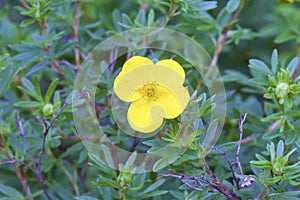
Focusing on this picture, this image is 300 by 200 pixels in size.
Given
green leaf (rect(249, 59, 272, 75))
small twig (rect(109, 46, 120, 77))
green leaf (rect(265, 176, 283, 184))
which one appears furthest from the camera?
small twig (rect(109, 46, 120, 77))

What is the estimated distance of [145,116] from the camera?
1.11 m

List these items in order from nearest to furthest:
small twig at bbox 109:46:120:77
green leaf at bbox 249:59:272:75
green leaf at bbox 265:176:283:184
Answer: green leaf at bbox 265:176:283:184 → green leaf at bbox 249:59:272:75 → small twig at bbox 109:46:120:77

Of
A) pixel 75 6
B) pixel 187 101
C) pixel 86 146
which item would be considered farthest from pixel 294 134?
pixel 75 6

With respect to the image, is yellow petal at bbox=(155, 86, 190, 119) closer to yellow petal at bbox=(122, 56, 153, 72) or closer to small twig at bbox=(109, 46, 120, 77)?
yellow petal at bbox=(122, 56, 153, 72)

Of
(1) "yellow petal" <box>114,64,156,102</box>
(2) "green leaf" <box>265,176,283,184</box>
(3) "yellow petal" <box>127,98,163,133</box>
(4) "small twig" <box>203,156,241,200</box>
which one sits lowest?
(4) "small twig" <box>203,156,241,200</box>

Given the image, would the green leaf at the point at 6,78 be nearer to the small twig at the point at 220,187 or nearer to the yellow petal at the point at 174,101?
the yellow petal at the point at 174,101

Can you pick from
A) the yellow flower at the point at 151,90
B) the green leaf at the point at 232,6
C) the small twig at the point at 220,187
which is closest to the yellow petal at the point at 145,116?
the yellow flower at the point at 151,90

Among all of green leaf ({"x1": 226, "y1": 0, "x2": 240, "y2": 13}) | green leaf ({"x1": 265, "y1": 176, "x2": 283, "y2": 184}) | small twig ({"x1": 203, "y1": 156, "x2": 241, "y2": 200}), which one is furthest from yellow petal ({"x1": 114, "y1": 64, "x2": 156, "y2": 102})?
green leaf ({"x1": 226, "y1": 0, "x2": 240, "y2": 13})

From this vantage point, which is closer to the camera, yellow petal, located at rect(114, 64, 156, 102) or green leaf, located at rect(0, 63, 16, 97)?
yellow petal, located at rect(114, 64, 156, 102)

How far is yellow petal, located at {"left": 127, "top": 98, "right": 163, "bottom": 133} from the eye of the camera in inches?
43.4

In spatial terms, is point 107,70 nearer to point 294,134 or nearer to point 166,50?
point 166,50

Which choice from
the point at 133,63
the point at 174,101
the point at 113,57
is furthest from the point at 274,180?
the point at 113,57

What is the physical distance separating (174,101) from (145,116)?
0.07 m

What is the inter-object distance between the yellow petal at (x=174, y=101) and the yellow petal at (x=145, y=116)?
0.06 ft
